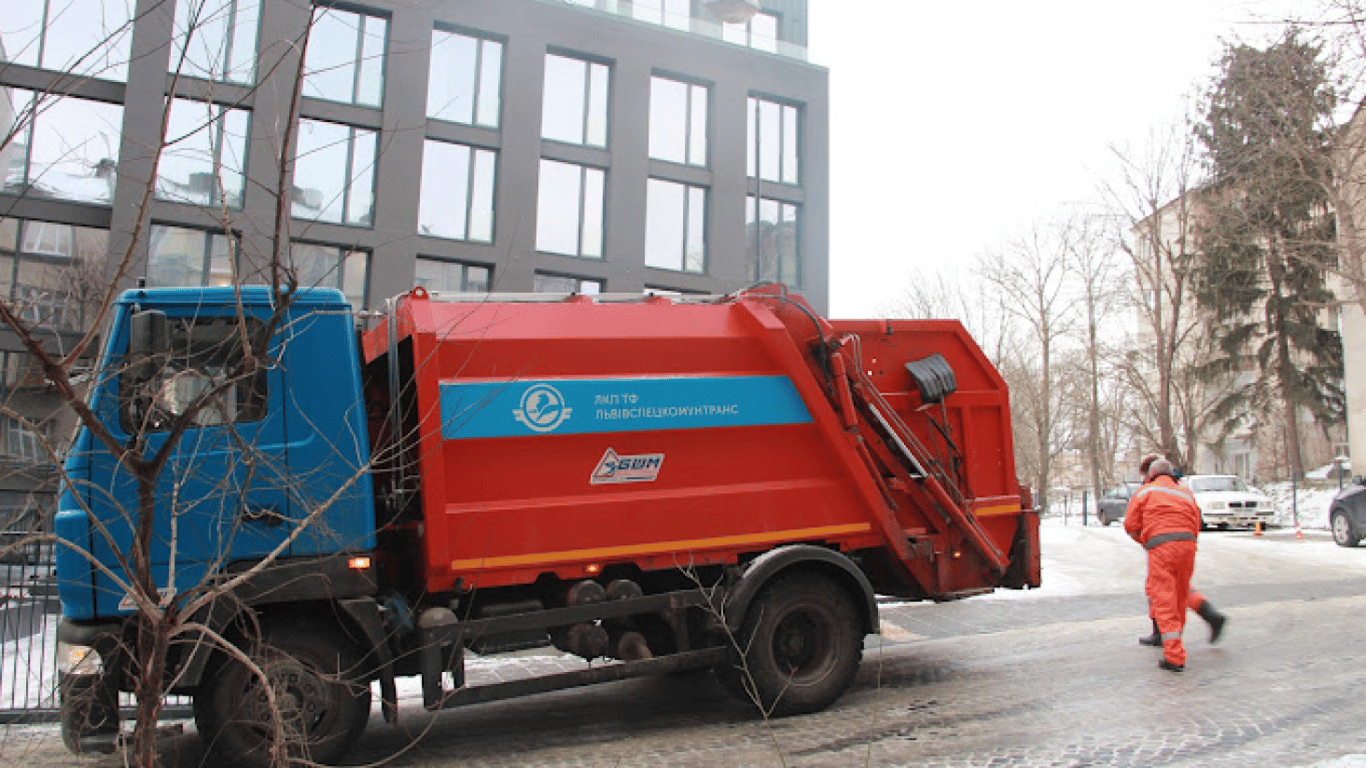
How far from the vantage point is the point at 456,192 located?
21.5 meters

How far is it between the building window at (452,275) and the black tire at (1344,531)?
17.0m

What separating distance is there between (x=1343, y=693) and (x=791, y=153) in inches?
842

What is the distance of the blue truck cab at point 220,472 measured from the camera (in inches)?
172

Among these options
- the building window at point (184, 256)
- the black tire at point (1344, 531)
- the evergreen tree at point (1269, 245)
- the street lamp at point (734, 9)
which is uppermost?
the street lamp at point (734, 9)

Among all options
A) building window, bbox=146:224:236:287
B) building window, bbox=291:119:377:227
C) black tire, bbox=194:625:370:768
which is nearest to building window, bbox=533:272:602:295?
building window, bbox=291:119:377:227

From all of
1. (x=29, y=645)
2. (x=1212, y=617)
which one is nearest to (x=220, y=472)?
(x=29, y=645)

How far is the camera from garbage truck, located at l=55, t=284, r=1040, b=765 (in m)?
4.57

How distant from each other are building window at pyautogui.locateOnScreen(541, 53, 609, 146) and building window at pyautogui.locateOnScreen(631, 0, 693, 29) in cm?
177

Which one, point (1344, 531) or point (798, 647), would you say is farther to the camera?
point (1344, 531)

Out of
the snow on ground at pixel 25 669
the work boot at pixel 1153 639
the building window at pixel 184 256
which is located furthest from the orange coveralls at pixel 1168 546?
the building window at pixel 184 256

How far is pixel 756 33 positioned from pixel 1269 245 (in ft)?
53.1

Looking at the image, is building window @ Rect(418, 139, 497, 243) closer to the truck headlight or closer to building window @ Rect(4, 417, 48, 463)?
the truck headlight

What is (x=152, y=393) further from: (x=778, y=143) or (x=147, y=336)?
(x=778, y=143)

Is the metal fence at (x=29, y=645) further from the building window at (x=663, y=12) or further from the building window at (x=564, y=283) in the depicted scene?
the building window at (x=663, y=12)
